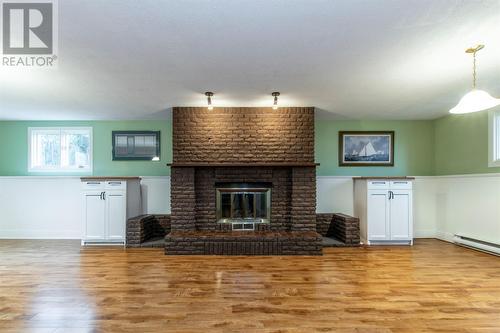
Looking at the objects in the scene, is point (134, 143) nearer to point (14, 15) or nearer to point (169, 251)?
point (169, 251)

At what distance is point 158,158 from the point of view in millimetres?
5391

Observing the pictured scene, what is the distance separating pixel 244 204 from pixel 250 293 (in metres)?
2.16

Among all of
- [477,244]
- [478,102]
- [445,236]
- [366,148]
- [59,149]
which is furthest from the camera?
[59,149]

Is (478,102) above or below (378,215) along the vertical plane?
above

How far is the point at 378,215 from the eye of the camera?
468 centimetres

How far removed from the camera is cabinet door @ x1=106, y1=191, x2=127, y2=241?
4.69 metres

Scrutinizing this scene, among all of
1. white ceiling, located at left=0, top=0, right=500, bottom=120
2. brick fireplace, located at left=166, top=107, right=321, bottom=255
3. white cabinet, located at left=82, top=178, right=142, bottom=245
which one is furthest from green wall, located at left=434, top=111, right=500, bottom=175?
white cabinet, located at left=82, top=178, right=142, bottom=245

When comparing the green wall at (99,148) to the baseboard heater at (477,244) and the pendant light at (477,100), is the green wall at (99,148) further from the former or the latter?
the baseboard heater at (477,244)

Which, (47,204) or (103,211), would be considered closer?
(103,211)

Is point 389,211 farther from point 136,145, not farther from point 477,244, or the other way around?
point 136,145


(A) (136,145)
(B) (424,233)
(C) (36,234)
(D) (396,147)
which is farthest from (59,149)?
(B) (424,233)

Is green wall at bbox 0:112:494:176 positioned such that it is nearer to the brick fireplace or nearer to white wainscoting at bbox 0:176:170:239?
white wainscoting at bbox 0:176:170:239

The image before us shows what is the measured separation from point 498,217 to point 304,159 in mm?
2923

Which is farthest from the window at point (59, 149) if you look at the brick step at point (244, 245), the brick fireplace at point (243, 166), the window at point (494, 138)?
the window at point (494, 138)
